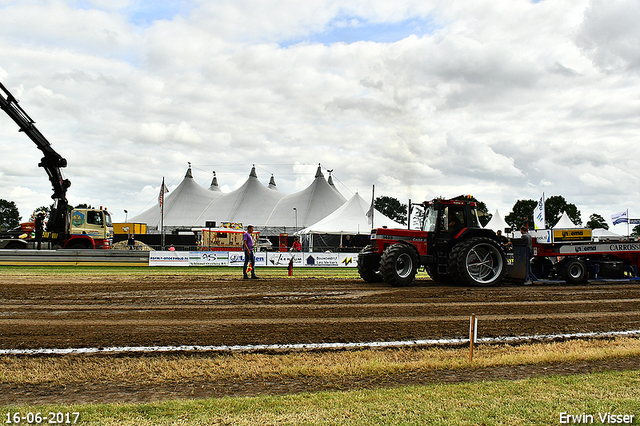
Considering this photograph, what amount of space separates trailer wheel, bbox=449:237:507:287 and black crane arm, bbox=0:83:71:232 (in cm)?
1988

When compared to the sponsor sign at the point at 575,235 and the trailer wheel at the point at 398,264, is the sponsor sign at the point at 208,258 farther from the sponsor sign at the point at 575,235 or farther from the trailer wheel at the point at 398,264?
the sponsor sign at the point at 575,235

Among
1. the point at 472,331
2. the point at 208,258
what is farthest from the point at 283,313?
the point at 208,258

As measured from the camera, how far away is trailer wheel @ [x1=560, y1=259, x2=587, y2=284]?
44.0 feet

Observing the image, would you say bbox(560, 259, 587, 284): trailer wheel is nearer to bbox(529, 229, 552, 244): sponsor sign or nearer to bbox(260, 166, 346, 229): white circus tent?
→ bbox(529, 229, 552, 244): sponsor sign

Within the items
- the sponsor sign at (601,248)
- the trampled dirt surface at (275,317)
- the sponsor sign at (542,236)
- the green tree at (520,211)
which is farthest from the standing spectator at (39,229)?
the green tree at (520,211)

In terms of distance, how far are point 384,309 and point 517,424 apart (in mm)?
5031

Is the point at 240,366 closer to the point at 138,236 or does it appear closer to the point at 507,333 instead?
the point at 507,333

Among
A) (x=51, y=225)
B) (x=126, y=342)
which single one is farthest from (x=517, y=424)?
(x=51, y=225)

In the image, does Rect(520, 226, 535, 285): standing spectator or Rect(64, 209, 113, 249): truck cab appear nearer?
Rect(520, 226, 535, 285): standing spectator

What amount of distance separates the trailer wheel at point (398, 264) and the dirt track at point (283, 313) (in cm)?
34

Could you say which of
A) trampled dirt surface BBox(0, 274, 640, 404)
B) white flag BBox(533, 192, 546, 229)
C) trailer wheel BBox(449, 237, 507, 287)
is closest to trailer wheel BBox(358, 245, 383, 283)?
trampled dirt surface BBox(0, 274, 640, 404)

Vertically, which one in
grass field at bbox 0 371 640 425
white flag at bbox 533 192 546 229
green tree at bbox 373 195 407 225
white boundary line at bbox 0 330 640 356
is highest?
green tree at bbox 373 195 407 225

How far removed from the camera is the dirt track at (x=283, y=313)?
20.0ft

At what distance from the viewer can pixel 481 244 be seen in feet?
39.9
